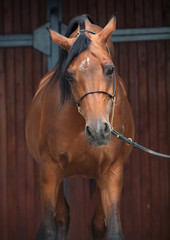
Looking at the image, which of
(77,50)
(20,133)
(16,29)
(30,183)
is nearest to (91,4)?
(16,29)

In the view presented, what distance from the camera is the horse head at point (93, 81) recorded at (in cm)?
263

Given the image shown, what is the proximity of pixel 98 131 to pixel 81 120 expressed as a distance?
0.52 meters

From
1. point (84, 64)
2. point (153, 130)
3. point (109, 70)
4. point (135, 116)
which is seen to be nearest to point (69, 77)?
point (84, 64)

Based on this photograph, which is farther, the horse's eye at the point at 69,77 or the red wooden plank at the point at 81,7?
the red wooden plank at the point at 81,7

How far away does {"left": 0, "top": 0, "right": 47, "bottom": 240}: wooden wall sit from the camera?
18.0ft

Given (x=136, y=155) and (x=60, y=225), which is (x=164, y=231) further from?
(x=60, y=225)

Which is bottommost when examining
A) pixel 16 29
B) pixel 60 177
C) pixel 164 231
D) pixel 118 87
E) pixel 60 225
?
pixel 164 231

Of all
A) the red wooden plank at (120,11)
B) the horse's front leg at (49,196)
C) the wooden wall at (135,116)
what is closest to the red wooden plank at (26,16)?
the wooden wall at (135,116)

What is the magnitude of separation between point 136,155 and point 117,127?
2.22 m

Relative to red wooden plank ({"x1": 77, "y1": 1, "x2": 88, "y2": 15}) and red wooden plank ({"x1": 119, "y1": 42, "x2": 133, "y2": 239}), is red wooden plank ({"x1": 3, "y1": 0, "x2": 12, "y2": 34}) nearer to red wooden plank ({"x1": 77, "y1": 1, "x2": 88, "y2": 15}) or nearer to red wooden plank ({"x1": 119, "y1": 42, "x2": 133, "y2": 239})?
red wooden plank ({"x1": 77, "y1": 1, "x2": 88, "y2": 15})

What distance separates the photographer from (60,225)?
3914mm

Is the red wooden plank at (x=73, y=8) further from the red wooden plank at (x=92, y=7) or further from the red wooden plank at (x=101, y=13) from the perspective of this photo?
the red wooden plank at (x=101, y=13)

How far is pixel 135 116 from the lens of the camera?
5371 mm

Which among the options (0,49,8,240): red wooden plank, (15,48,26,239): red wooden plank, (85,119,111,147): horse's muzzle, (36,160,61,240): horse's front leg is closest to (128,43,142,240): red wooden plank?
(15,48,26,239): red wooden plank
